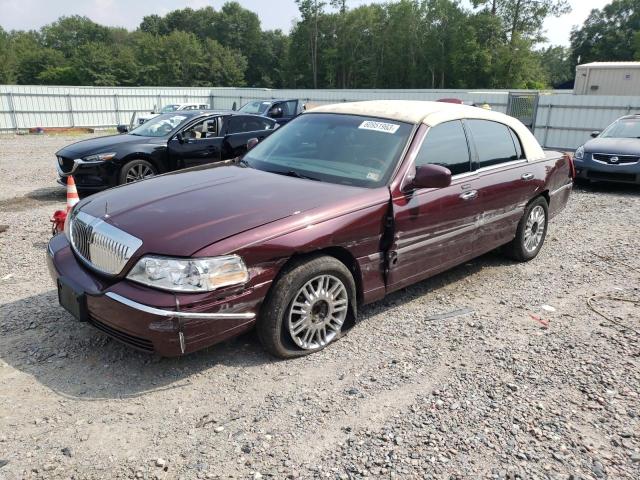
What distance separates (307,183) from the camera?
3.99 meters

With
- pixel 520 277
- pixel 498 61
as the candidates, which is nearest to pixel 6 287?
pixel 520 277

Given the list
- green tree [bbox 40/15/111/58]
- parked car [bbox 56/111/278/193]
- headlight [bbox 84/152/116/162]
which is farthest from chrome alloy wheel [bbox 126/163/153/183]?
green tree [bbox 40/15/111/58]

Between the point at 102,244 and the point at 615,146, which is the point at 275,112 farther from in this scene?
the point at 102,244

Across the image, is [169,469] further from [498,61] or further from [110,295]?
[498,61]

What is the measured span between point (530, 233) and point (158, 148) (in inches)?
247

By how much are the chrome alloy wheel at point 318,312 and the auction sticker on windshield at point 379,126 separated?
4.67 ft

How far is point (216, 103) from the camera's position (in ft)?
98.6

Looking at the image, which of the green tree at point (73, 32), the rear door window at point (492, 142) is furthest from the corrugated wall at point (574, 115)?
the green tree at point (73, 32)

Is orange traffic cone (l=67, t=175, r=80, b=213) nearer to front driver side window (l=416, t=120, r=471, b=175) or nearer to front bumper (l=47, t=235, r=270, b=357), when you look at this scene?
front bumper (l=47, t=235, r=270, b=357)

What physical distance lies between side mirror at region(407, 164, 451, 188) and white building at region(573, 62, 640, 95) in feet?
63.6

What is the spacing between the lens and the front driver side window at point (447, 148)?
427 centimetres

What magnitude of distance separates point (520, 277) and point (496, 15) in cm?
5484

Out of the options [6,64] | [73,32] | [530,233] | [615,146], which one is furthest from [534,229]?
[73,32]

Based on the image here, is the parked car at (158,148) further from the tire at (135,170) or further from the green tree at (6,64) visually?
the green tree at (6,64)
